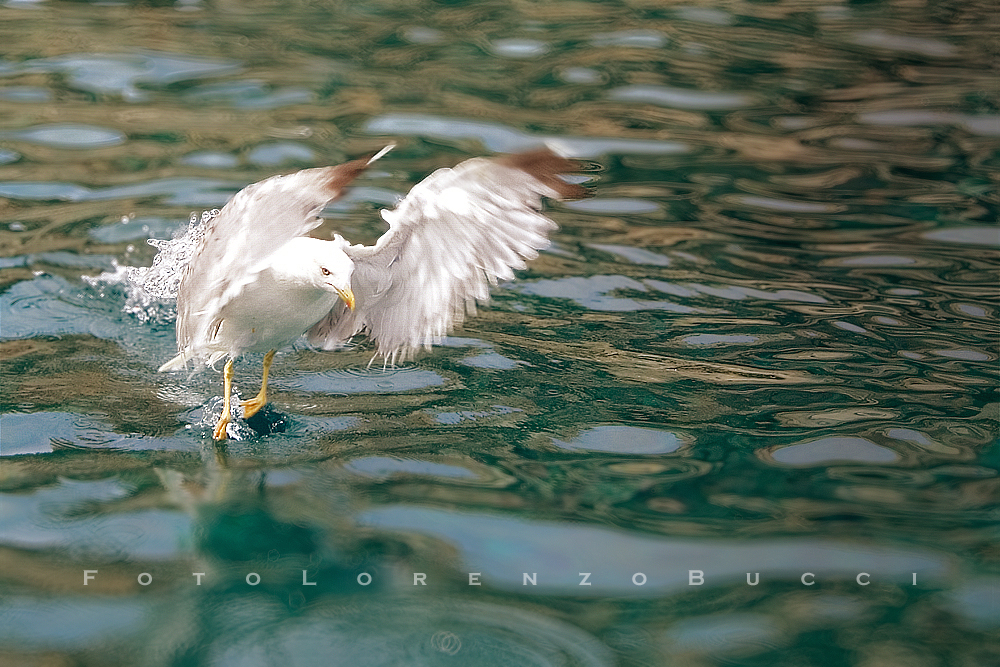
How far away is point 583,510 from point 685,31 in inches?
254

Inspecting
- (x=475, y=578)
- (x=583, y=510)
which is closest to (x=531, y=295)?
(x=583, y=510)

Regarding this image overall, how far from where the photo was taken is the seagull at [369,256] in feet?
13.2

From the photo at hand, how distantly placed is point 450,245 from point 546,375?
1098 millimetres

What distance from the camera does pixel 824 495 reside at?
4188 millimetres

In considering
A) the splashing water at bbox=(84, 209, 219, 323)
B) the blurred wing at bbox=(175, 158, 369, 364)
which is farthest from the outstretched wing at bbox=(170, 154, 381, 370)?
the splashing water at bbox=(84, 209, 219, 323)

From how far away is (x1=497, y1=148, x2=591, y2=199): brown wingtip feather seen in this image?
3.98 m

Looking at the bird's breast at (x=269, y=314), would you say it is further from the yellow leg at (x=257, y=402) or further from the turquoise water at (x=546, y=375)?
the turquoise water at (x=546, y=375)

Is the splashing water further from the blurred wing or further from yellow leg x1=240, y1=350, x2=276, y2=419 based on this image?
the blurred wing

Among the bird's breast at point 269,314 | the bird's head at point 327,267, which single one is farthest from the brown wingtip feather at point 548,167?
the bird's breast at point 269,314

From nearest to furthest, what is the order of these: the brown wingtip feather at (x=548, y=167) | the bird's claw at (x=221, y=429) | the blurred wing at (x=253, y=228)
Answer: the brown wingtip feather at (x=548, y=167) → the blurred wing at (x=253, y=228) → the bird's claw at (x=221, y=429)

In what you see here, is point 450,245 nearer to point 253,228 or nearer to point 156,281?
point 253,228

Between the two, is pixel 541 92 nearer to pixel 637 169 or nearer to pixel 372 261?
pixel 637 169

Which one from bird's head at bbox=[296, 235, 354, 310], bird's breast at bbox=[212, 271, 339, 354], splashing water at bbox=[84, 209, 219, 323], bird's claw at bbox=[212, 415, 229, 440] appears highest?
bird's head at bbox=[296, 235, 354, 310]

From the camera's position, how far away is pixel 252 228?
13.7ft
